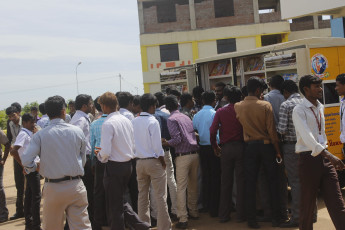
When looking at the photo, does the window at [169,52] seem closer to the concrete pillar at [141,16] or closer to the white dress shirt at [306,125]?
the concrete pillar at [141,16]

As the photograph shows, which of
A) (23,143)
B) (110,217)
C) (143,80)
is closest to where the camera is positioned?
(110,217)

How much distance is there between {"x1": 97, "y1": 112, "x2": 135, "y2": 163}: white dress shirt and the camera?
19.4ft

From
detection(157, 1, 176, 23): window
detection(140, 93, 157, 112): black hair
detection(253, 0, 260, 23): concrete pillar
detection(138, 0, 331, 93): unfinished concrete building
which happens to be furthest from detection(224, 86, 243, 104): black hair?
detection(157, 1, 176, 23): window

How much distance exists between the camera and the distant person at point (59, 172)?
503 cm

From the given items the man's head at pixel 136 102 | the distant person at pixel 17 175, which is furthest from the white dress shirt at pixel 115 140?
the distant person at pixel 17 175

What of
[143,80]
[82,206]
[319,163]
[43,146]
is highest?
[143,80]

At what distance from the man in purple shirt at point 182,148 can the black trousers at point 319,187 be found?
7.93 ft

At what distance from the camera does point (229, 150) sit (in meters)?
7.04

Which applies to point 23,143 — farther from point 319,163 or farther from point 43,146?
point 319,163

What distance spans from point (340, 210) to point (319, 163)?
533 mm

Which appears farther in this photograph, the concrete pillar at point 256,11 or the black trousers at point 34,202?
the concrete pillar at point 256,11

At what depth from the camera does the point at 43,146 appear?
5074mm

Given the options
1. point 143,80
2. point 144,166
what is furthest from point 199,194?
point 143,80

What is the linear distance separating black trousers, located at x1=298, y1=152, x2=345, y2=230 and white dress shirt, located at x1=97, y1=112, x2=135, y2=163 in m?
2.25
